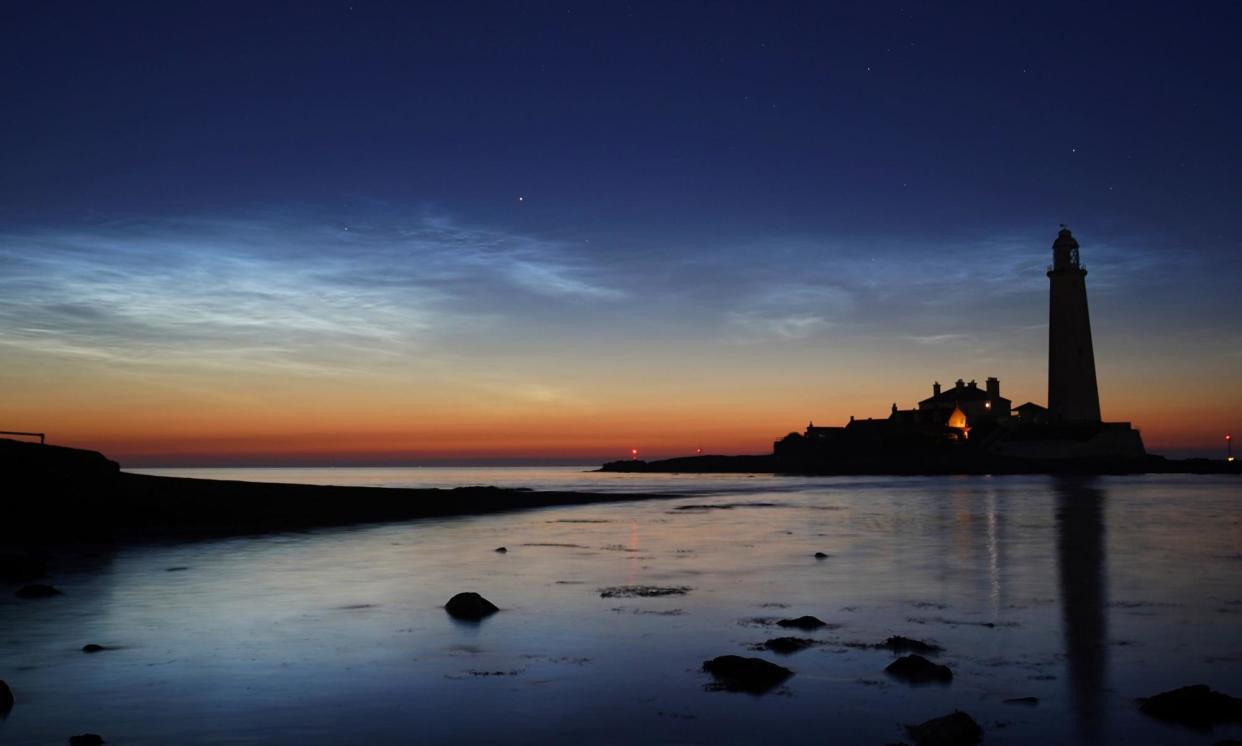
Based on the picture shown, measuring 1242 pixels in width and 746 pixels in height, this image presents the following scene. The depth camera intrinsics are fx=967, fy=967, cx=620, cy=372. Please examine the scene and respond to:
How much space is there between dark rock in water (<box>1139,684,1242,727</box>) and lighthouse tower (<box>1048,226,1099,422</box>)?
322ft

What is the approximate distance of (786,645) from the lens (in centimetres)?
1428

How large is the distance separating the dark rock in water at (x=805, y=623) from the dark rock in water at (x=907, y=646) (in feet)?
5.13

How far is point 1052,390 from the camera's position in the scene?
10500cm

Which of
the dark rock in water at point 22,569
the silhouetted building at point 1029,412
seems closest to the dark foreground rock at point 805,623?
the dark rock in water at point 22,569

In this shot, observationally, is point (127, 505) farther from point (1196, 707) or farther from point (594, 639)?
point (1196, 707)

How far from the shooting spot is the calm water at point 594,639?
1054 centimetres

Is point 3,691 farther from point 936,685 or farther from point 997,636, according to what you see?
point 997,636

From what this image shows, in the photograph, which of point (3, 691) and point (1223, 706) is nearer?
point (1223, 706)

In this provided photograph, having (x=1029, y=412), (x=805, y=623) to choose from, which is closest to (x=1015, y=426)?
(x=1029, y=412)

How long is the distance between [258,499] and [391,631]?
28.4m

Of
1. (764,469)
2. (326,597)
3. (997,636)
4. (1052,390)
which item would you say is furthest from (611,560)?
(764,469)

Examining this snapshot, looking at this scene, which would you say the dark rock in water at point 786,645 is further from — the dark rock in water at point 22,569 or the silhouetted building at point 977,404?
the silhouetted building at point 977,404

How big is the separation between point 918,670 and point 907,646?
2.40m

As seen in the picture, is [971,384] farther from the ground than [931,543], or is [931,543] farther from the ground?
[971,384]
